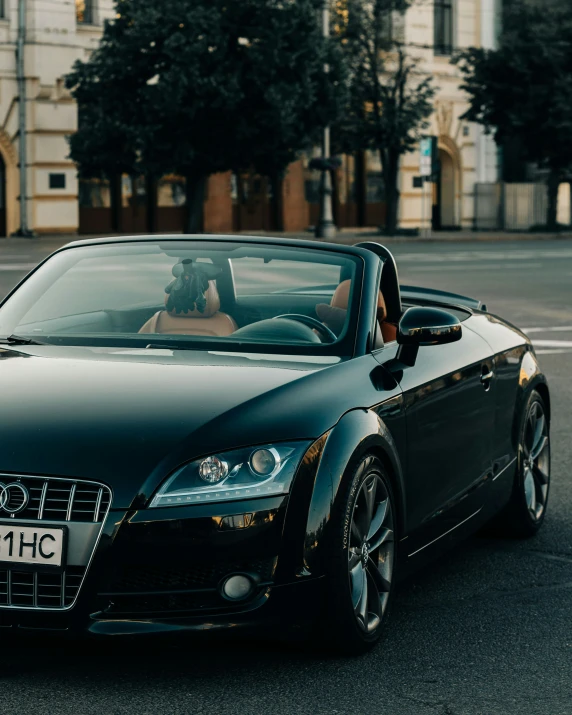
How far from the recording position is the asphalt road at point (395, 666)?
407 cm

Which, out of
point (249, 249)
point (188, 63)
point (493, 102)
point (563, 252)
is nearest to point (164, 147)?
point (188, 63)

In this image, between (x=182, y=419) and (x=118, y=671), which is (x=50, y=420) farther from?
(x=118, y=671)

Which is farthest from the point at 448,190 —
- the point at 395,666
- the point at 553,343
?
the point at 395,666

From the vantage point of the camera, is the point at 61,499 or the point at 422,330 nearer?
the point at 61,499

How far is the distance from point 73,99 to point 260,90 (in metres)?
5.91

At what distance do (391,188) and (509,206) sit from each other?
8206mm

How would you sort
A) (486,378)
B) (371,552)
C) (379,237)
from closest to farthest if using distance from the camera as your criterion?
(371,552) → (486,378) → (379,237)

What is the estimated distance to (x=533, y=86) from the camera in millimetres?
45375

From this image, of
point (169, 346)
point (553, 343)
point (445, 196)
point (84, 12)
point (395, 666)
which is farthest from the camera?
point (445, 196)

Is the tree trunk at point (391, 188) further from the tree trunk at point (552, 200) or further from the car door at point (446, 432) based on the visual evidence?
the car door at point (446, 432)

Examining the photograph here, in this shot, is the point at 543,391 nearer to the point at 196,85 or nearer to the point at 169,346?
the point at 169,346

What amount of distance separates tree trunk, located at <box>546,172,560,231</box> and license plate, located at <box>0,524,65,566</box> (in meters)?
43.7

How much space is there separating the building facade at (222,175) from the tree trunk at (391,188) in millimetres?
2113

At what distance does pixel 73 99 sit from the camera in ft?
129
